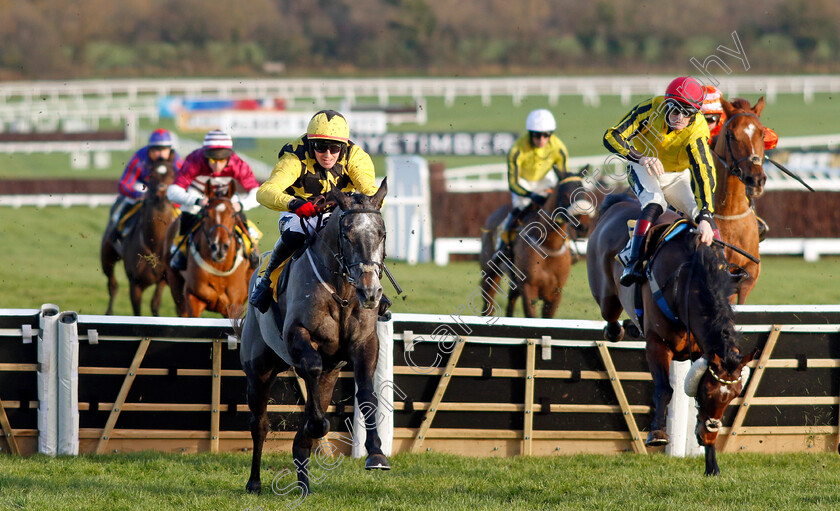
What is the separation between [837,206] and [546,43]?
24162mm

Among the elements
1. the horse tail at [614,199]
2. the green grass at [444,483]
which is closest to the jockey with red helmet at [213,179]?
the green grass at [444,483]

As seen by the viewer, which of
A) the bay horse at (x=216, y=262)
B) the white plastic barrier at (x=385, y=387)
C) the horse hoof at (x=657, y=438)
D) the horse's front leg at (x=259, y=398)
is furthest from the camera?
the bay horse at (x=216, y=262)

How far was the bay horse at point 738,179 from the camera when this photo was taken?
729cm

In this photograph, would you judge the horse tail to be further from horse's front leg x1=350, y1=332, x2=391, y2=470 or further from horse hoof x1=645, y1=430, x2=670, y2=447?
horse's front leg x1=350, y1=332, x2=391, y2=470

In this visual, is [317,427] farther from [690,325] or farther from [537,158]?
[537,158]

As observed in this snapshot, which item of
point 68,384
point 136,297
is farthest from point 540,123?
point 68,384

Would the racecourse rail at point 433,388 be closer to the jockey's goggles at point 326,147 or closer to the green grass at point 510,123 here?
the jockey's goggles at point 326,147

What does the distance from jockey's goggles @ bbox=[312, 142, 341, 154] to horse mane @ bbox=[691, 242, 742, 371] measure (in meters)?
2.20

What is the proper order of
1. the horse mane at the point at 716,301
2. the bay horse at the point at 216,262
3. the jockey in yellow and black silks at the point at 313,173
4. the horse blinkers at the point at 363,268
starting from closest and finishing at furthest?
1. the horse blinkers at the point at 363,268
2. the horse mane at the point at 716,301
3. the jockey in yellow and black silks at the point at 313,173
4. the bay horse at the point at 216,262

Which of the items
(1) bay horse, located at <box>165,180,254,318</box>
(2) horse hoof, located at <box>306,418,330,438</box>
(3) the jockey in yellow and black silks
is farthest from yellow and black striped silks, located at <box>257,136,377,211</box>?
(1) bay horse, located at <box>165,180,254,318</box>

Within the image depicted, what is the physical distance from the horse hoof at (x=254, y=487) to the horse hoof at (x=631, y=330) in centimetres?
274

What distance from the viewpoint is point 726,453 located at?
6.76m

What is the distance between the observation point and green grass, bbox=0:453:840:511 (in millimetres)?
5395

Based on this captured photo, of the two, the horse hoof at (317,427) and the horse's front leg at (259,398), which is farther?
the horse's front leg at (259,398)
